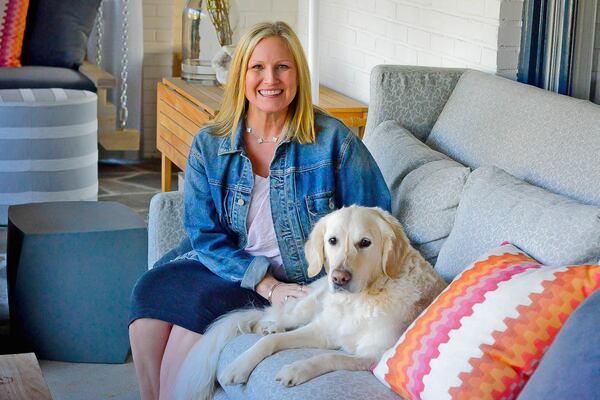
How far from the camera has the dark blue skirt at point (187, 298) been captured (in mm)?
2369

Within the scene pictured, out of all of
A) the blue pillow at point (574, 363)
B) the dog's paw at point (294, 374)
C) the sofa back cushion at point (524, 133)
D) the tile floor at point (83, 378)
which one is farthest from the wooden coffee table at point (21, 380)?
the sofa back cushion at point (524, 133)

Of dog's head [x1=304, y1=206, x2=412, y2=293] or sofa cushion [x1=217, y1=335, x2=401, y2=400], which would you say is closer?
sofa cushion [x1=217, y1=335, x2=401, y2=400]

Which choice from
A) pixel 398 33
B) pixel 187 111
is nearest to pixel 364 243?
pixel 398 33

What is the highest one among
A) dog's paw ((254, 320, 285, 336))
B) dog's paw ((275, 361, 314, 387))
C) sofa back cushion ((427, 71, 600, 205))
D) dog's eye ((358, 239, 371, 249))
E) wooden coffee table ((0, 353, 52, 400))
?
sofa back cushion ((427, 71, 600, 205))

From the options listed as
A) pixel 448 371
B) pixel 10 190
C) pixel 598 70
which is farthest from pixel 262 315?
pixel 10 190

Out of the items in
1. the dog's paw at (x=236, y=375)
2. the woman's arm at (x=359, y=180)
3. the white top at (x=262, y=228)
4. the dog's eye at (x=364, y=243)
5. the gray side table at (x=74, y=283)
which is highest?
the woman's arm at (x=359, y=180)

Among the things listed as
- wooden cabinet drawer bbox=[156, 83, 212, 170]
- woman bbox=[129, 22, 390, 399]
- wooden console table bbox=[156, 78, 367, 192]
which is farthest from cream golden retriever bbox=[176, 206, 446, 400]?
wooden cabinet drawer bbox=[156, 83, 212, 170]

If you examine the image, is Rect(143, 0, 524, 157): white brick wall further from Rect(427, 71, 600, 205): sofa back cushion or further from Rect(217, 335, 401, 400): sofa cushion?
Rect(217, 335, 401, 400): sofa cushion

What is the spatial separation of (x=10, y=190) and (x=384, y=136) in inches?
91.3

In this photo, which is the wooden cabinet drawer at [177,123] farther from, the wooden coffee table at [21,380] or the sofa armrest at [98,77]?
the wooden coffee table at [21,380]

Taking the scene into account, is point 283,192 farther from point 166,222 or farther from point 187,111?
point 187,111

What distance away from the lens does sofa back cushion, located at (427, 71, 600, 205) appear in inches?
87.0

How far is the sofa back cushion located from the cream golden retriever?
37 centimetres

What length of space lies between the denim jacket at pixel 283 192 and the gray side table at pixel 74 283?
662 mm
